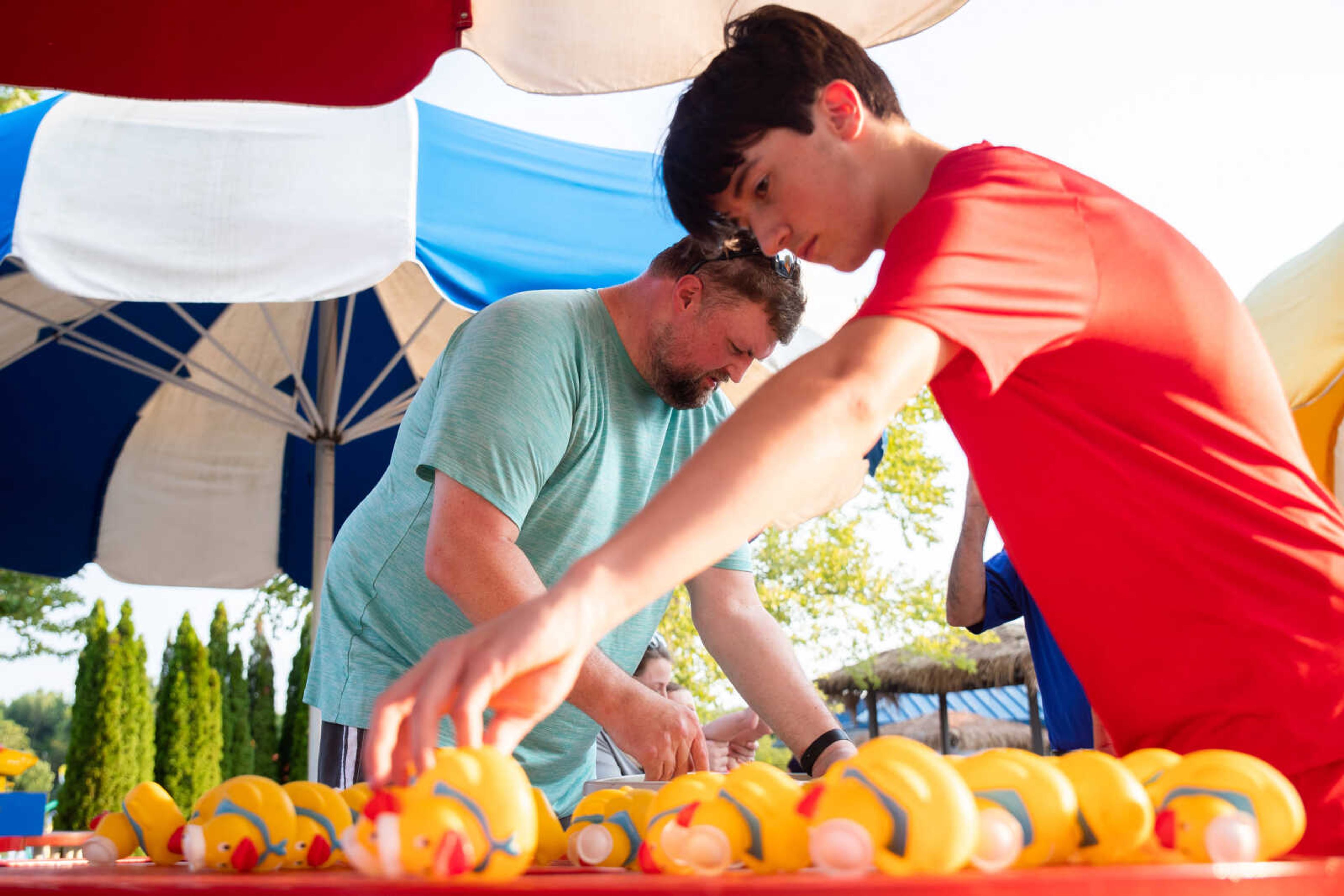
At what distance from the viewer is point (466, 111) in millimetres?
5039

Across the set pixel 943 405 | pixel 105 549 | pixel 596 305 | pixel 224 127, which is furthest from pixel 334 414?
pixel 943 405

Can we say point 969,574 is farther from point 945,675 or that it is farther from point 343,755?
point 945,675

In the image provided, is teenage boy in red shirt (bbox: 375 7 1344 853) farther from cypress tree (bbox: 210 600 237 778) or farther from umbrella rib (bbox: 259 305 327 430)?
cypress tree (bbox: 210 600 237 778)

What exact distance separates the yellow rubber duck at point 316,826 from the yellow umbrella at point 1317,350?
3.60m

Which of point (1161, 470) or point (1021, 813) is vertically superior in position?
point (1161, 470)

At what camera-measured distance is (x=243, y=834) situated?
105 cm

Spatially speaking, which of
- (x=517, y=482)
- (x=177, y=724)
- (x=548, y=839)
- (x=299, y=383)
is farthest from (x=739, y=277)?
(x=177, y=724)

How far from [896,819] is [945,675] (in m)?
18.5

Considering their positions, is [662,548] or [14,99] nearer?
[662,548]

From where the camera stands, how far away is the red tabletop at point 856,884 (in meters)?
0.65

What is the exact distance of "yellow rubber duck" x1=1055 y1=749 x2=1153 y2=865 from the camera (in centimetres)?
83

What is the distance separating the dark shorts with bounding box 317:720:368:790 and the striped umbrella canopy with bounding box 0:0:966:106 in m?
1.30

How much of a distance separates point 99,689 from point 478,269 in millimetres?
7333

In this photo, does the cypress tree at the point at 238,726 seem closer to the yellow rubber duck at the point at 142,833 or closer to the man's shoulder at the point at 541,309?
the man's shoulder at the point at 541,309
